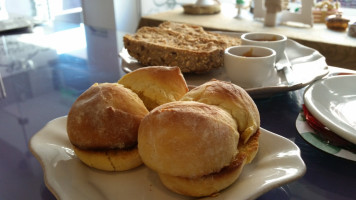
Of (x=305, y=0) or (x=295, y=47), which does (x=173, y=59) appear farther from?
(x=305, y=0)

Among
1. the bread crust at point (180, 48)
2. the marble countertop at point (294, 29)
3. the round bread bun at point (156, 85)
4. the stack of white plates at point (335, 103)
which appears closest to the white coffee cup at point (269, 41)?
the bread crust at point (180, 48)

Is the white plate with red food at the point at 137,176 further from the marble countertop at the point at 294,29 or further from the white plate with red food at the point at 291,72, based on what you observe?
the marble countertop at the point at 294,29

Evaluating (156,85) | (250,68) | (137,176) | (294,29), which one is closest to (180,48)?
(250,68)

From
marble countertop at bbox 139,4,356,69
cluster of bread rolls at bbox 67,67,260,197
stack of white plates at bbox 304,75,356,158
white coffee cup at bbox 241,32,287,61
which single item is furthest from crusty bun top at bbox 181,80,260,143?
marble countertop at bbox 139,4,356,69

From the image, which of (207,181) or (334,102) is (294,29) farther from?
(207,181)

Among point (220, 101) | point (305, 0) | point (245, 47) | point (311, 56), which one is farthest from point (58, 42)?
point (305, 0)
